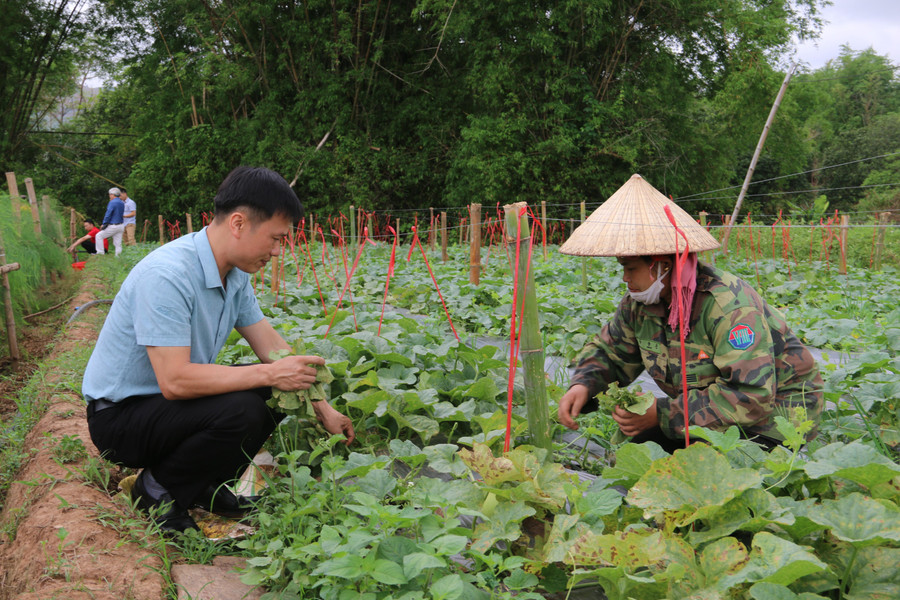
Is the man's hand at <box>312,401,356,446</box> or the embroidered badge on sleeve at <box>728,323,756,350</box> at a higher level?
the embroidered badge on sleeve at <box>728,323,756,350</box>

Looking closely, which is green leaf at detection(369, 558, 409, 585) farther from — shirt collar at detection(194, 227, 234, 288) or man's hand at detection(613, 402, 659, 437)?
shirt collar at detection(194, 227, 234, 288)

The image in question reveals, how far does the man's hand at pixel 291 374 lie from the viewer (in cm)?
217

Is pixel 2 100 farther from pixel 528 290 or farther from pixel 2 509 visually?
pixel 528 290

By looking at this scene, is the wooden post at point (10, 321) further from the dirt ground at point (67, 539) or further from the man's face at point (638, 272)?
the man's face at point (638, 272)

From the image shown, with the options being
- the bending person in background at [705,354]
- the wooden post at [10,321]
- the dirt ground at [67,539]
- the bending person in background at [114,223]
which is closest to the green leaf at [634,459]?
the bending person in background at [705,354]

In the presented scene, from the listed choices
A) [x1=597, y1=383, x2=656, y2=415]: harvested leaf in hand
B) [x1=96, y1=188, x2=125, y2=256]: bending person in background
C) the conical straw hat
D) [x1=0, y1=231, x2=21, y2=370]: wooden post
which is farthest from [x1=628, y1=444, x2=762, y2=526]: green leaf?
[x1=96, y1=188, x2=125, y2=256]: bending person in background

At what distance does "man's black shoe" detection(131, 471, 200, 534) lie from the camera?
218cm

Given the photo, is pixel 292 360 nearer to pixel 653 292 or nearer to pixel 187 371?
pixel 187 371

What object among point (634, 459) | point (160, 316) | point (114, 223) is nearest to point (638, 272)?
point (634, 459)

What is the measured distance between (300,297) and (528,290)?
3957mm

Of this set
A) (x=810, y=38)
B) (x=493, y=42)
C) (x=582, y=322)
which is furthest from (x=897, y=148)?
(x=582, y=322)

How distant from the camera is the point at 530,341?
225 centimetres

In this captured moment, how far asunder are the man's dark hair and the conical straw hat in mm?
984

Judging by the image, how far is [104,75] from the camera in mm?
26562
